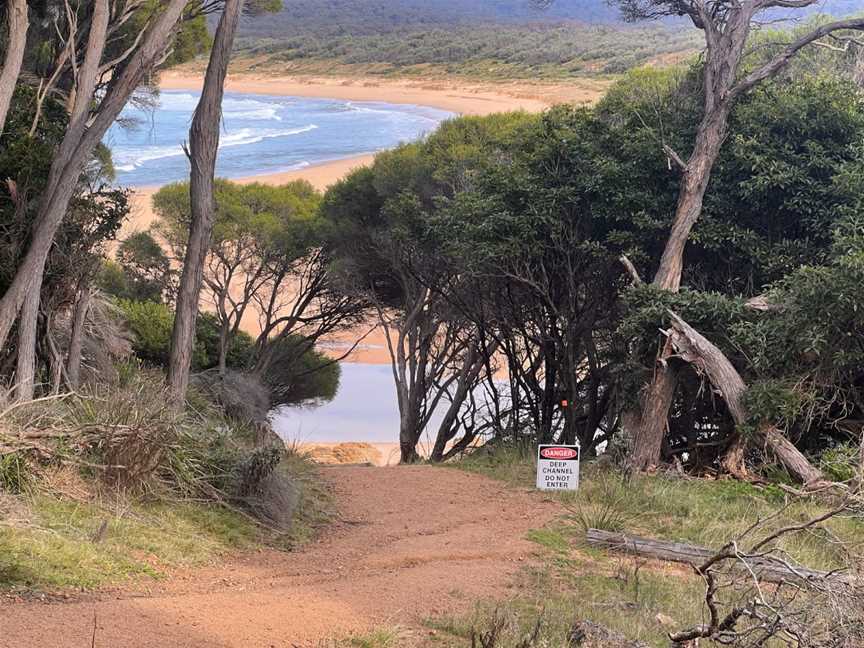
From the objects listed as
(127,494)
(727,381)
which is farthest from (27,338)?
(727,381)

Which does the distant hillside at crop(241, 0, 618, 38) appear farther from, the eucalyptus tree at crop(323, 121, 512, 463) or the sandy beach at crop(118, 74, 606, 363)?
the eucalyptus tree at crop(323, 121, 512, 463)

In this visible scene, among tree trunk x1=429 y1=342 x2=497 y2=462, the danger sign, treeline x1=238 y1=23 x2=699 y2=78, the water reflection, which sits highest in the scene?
treeline x1=238 y1=23 x2=699 y2=78

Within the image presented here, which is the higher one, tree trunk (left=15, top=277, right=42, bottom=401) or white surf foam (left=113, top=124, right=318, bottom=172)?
white surf foam (left=113, top=124, right=318, bottom=172)

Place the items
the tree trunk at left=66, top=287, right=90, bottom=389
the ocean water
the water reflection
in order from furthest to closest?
the ocean water < the water reflection < the tree trunk at left=66, top=287, right=90, bottom=389

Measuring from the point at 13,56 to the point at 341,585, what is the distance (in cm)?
549

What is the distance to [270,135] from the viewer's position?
191 ft

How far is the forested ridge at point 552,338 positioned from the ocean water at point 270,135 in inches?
798

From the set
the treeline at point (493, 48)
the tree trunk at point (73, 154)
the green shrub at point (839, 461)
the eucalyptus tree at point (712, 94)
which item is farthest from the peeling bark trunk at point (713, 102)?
the treeline at point (493, 48)

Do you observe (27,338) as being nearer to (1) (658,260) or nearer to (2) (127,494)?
(2) (127,494)

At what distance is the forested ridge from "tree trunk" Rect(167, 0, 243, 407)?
32 millimetres

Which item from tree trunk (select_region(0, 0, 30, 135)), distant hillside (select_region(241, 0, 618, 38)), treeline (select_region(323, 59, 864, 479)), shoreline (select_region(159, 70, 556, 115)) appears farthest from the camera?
distant hillside (select_region(241, 0, 618, 38))

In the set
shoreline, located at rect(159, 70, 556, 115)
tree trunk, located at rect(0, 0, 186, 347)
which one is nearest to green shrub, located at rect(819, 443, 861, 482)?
tree trunk, located at rect(0, 0, 186, 347)

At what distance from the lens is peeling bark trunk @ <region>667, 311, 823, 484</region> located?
1201 cm

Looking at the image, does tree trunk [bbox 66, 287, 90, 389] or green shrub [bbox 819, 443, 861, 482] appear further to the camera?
tree trunk [bbox 66, 287, 90, 389]
